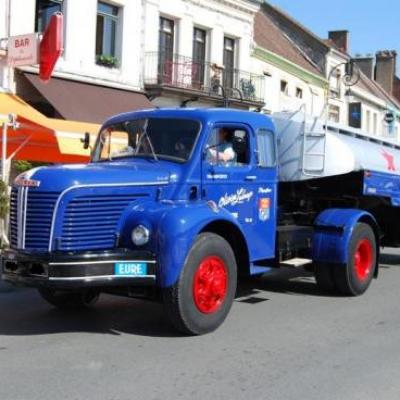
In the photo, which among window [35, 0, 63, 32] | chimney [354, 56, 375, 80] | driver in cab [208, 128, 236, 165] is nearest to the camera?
driver in cab [208, 128, 236, 165]

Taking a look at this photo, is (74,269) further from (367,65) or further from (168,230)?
(367,65)

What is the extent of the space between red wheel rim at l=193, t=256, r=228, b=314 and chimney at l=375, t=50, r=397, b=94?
50983 millimetres

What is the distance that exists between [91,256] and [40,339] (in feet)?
3.56

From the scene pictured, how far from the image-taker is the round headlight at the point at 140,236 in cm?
655

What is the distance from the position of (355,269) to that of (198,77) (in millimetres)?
15657

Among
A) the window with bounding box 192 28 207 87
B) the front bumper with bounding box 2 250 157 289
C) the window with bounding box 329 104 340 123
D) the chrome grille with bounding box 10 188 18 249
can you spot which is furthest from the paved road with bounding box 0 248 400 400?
the window with bounding box 329 104 340 123

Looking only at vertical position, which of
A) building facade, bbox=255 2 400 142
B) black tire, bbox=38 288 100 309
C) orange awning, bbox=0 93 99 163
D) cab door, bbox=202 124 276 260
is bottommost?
black tire, bbox=38 288 100 309

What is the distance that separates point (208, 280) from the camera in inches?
275

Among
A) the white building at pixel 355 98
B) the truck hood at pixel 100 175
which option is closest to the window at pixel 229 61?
the white building at pixel 355 98

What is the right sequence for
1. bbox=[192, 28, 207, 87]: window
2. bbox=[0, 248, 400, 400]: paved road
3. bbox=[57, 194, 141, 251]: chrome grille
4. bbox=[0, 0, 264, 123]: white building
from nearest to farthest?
1. bbox=[0, 248, 400, 400]: paved road
2. bbox=[57, 194, 141, 251]: chrome grille
3. bbox=[0, 0, 264, 123]: white building
4. bbox=[192, 28, 207, 87]: window

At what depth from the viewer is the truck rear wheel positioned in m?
9.24

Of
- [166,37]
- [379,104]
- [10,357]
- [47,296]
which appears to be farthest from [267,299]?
[379,104]

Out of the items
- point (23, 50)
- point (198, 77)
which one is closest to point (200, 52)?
point (198, 77)

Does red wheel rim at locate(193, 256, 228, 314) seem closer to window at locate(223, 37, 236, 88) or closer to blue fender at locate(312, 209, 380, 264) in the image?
blue fender at locate(312, 209, 380, 264)
